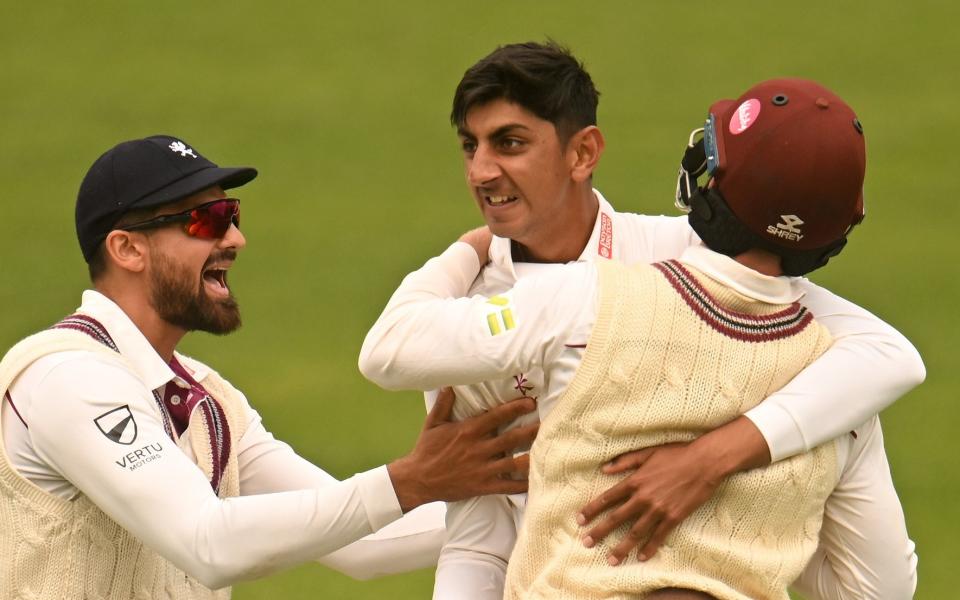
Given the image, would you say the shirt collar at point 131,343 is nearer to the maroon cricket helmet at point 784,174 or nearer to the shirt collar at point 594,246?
the shirt collar at point 594,246

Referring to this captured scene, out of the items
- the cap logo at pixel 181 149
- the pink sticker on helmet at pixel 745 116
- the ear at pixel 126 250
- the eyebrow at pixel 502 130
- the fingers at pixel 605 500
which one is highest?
the pink sticker on helmet at pixel 745 116

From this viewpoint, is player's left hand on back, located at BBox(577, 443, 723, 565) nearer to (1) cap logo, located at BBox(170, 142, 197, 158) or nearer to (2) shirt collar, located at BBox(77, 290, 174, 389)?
(2) shirt collar, located at BBox(77, 290, 174, 389)

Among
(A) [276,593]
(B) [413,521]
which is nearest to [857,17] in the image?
(A) [276,593]

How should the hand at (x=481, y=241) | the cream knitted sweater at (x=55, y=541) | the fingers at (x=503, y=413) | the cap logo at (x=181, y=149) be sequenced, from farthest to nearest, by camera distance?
the cap logo at (x=181, y=149) → the hand at (x=481, y=241) → the cream knitted sweater at (x=55, y=541) → the fingers at (x=503, y=413)

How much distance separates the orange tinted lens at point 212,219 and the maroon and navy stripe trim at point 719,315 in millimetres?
1821

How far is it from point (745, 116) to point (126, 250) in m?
2.14

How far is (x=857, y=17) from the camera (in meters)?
17.9

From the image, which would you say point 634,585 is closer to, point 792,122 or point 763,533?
point 763,533

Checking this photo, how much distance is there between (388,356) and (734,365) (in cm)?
86

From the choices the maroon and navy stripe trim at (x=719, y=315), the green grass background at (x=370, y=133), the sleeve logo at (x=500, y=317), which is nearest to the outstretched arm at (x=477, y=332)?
the sleeve logo at (x=500, y=317)

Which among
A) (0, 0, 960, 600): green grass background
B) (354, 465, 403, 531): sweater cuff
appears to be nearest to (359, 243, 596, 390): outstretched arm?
(354, 465, 403, 531): sweater cuff

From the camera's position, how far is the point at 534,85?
5.34 m

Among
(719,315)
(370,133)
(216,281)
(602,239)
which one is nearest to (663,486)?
(719,315)

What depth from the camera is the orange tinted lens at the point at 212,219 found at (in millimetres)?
5684
